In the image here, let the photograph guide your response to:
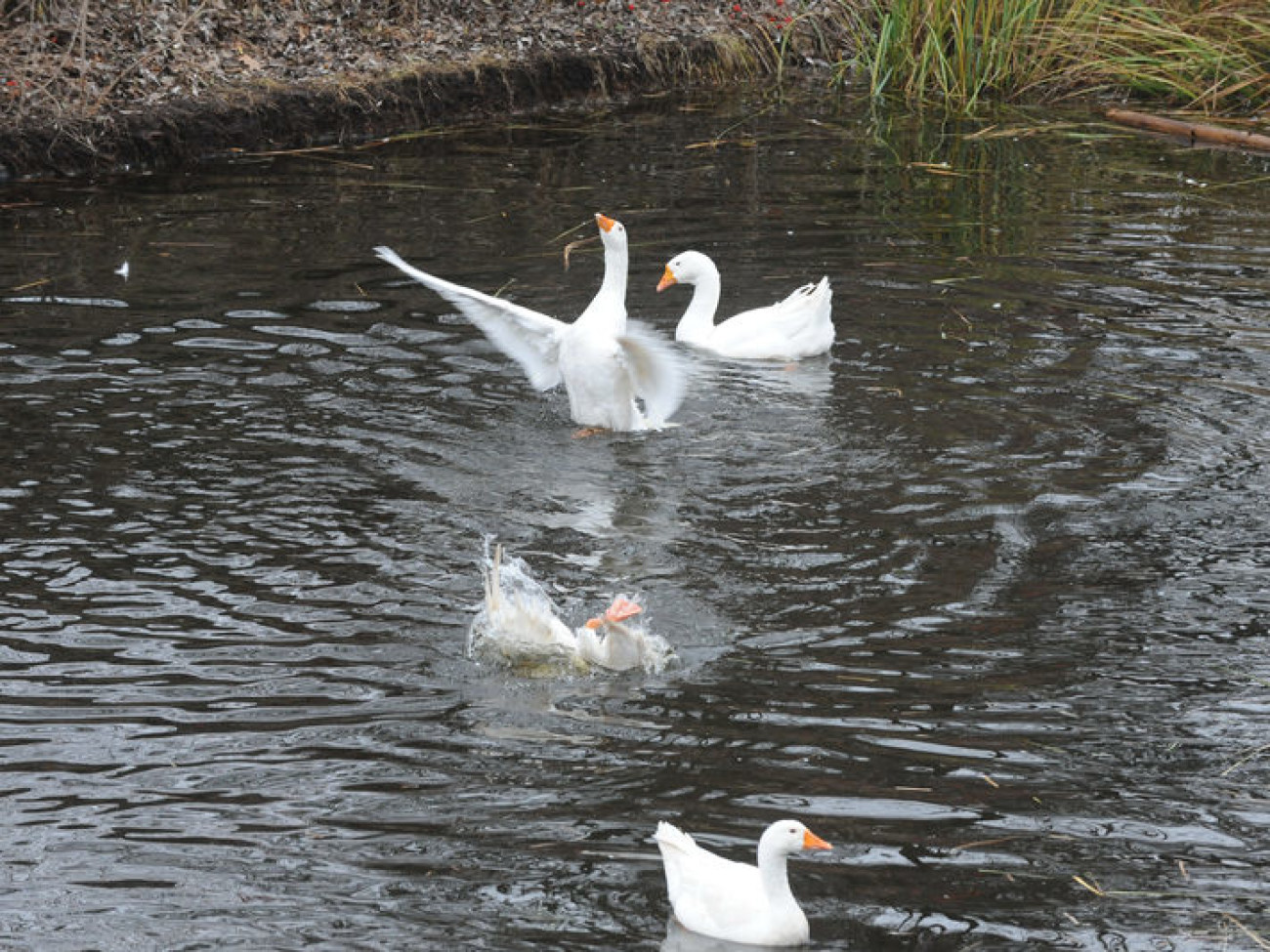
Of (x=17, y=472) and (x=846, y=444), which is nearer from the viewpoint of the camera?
(x=17, y=472)

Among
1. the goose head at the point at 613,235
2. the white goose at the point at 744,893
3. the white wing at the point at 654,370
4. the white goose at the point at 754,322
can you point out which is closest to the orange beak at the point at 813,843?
the white goose at the point at 744,893

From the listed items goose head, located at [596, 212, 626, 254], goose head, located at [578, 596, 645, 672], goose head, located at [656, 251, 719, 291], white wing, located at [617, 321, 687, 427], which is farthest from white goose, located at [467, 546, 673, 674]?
goose head, located at [656, 251, 719, 291]

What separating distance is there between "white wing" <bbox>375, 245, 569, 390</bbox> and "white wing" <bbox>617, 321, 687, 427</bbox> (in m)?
0.42

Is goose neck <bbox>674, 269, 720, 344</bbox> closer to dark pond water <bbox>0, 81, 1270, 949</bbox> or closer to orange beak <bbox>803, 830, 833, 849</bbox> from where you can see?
dark pond water <bbox>0, 81, 1270, 949</bbox>

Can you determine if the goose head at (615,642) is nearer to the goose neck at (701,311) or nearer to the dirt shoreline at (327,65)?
the goose neck at (701,311)

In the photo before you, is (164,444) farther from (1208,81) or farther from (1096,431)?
(1208,81)

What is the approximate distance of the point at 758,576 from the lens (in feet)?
20.7

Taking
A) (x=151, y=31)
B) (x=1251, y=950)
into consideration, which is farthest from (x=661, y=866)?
(x=151, y=31)

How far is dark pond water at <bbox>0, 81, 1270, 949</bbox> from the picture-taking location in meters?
4.41

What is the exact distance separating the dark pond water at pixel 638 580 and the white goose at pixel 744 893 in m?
0.09

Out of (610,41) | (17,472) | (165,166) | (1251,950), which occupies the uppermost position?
(610,41)

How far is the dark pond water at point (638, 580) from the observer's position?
441cm

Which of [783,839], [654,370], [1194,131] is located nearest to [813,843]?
[783,839]

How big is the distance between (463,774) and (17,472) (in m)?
3.32
